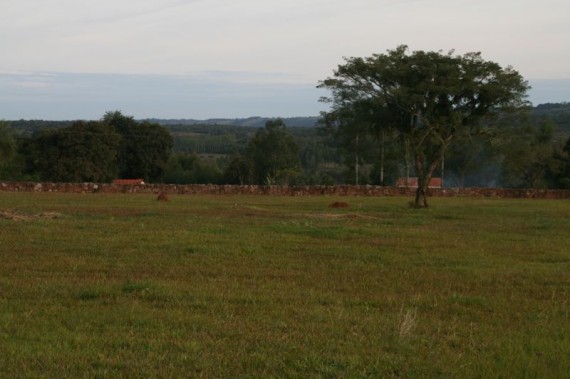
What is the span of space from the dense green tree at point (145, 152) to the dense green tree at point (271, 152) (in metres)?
7.53

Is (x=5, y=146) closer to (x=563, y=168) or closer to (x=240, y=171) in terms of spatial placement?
(x=240, y=171)

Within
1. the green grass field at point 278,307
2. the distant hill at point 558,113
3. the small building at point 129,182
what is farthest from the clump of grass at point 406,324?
the distant hill at point 558,113

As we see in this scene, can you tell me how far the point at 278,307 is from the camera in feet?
25.9

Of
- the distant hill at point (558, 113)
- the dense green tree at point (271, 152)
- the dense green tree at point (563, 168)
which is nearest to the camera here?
the dense green tree at point (563, 168)

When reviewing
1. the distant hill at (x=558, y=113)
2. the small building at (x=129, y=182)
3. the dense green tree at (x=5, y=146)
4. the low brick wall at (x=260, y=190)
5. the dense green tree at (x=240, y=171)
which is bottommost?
the low brick wall at (x=260, y=190)

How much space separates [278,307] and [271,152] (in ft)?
199

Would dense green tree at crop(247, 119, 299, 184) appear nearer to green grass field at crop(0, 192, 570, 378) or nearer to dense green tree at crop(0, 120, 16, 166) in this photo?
dense green tree at crop(0, 120, 16, 166)

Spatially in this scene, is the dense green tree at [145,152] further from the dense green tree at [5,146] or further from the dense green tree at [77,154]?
the dense green tree at [5,146]

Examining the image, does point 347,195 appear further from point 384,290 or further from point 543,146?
point 384,290

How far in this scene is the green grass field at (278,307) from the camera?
19.1ft

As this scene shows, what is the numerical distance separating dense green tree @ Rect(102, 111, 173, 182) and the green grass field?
170 feet

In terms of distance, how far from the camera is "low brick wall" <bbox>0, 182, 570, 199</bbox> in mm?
43656

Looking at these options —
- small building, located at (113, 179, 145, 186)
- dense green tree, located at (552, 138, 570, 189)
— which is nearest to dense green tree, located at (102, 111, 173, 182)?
small building, located at (113, 179, 145, 186)

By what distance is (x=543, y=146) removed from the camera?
194ft
